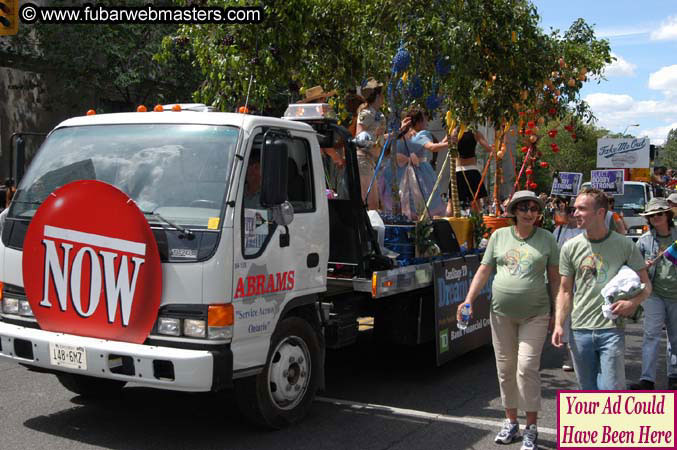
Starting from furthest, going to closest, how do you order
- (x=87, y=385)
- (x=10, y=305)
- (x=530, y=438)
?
1. (x=87, y=385)
2. (x=10, y=305)
3. (x=530, y=438)

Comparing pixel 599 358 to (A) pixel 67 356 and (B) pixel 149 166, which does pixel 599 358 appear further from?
(A) pixel 67 356

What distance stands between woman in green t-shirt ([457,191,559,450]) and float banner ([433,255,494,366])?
167 cm

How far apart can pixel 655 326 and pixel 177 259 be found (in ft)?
14.1

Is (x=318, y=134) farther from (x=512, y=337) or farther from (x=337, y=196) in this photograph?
(x=512, y=337)

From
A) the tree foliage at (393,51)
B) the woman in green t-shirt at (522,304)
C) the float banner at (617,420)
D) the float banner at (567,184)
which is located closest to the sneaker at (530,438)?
the woman in green t-shirt at (522,304)

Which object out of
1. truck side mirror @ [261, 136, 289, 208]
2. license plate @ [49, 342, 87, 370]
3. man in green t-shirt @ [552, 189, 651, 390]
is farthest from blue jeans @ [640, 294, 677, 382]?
A: license plate @ [49, 342, 87, 370]

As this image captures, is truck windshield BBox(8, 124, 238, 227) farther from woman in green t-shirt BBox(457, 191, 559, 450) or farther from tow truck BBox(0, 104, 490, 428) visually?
woman in green t-shirt BBox(457, 191, 559, 450)

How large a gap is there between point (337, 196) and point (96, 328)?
2570 millimetres

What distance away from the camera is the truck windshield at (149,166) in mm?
5027

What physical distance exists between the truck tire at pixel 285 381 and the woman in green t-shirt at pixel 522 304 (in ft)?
4.23

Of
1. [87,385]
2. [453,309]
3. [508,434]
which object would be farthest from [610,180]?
[87,385]

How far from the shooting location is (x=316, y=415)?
5973 millimetres

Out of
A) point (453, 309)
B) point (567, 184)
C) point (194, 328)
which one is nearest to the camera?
point (194, 328)

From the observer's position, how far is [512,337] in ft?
17.2
